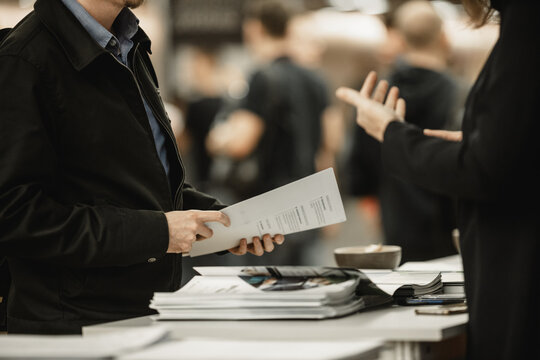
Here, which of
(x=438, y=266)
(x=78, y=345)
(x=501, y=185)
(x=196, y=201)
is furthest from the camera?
(x=438, y=266)

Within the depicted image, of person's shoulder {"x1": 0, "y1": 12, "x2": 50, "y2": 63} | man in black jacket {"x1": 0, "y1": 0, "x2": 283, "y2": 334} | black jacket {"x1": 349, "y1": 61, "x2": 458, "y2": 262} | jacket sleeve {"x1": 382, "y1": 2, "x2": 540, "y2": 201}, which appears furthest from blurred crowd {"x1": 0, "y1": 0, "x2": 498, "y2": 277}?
person's shoulder {"x1": 0, "y1": 12, "x2": 50, "y2": 63}

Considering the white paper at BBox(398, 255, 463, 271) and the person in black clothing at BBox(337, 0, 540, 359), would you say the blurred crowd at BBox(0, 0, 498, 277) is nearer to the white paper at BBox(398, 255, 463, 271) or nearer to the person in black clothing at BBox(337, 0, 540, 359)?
the person in black clothing at BBox(337, 0, 540, 359)

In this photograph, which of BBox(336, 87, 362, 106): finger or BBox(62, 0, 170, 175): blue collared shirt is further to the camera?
BBox(62, 0, 170, 175): blue collared shirt

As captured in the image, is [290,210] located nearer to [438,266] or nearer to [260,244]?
[260,244]

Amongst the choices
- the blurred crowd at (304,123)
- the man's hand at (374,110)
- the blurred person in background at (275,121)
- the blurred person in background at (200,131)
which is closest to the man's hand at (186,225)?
the man's hand at (374,110)

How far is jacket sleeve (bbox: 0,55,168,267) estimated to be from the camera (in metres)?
1.92

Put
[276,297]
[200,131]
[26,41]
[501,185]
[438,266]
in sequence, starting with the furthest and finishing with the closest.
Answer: [200,131] < [438,266] < [26,41] < [276,297] < [501,185]

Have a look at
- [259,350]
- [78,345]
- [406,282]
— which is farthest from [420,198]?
[78,345]

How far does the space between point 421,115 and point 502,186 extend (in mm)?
2897

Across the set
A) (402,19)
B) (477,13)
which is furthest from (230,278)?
(402,19)

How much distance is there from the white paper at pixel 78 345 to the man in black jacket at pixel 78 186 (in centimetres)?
39

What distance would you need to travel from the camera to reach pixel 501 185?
159cm

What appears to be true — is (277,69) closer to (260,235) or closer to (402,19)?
(402,19)

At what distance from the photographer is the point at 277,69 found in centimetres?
519
